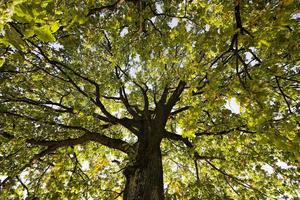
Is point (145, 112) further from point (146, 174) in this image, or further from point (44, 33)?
point (44, 33)

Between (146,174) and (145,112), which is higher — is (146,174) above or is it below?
below

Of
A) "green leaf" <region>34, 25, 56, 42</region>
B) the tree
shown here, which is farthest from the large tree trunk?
"green leaf" <region>34, 25, 56, 42</region>

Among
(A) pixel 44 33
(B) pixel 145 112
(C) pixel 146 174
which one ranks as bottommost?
(A) pixel 44 33

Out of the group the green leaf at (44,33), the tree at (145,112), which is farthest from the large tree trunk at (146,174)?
the green leaf at (44,33)

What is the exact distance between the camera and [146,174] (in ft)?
20.6

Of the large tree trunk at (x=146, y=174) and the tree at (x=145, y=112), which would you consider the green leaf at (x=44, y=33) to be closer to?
the tree at (x=145, y=112)

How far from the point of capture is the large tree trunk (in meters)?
5.86

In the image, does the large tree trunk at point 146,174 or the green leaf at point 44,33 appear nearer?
the green leaf at point 44,33

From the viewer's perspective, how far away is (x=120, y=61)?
927 centimetres

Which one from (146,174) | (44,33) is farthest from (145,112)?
(44,33)

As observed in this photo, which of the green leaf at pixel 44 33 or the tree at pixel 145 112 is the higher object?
the tree at pixel 145 112

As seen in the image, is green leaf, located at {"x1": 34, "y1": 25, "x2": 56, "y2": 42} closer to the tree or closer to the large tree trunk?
the tree

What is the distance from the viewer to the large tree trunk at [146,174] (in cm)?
586

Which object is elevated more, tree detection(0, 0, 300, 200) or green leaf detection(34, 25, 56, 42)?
tree detection(0, 0, 300, 200)
